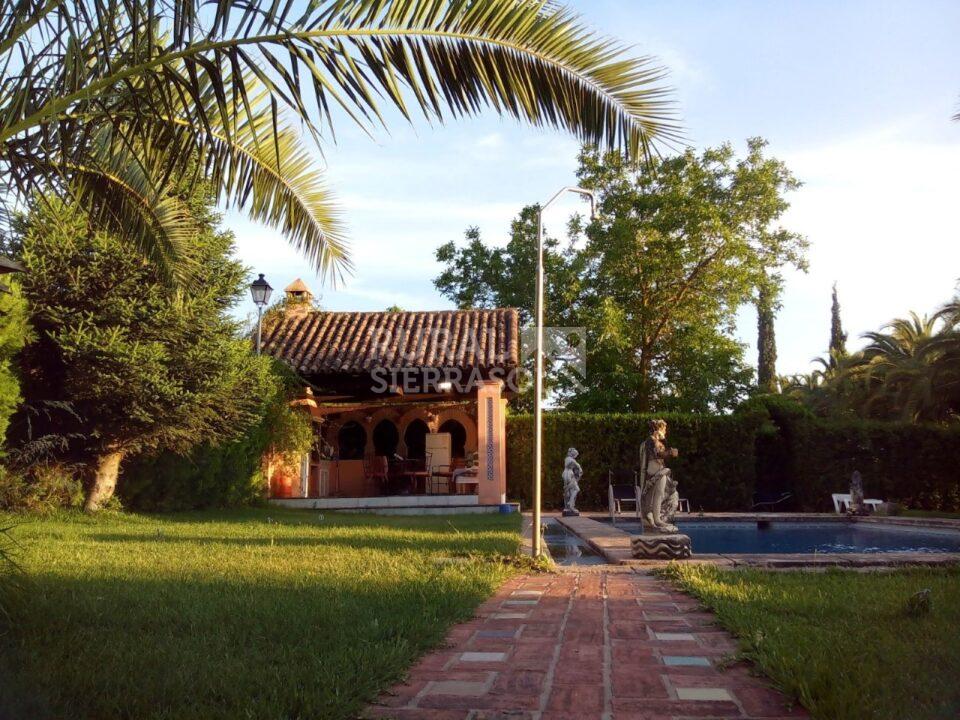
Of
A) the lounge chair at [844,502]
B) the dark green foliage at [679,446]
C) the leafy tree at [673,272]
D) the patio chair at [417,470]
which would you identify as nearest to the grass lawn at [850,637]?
the lounge chair at [844,502]

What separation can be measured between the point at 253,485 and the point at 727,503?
10.9 m

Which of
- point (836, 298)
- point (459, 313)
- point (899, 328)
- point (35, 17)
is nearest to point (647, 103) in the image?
point (35, 17)

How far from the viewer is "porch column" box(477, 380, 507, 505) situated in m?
16.8

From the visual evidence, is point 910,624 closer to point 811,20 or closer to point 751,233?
point 811,20

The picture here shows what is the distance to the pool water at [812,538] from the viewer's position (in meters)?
11.5

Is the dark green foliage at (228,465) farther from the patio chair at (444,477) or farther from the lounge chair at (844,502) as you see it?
the lounge chair at (844,502)

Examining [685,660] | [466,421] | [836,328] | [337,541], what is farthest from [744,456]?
[836,328]

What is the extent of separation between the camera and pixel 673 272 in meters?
24.2

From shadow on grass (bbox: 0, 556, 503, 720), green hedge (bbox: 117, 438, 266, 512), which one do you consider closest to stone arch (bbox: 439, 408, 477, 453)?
green hedge (bbox: 117, 438, 266, 512)

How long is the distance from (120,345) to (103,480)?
2.63 metres

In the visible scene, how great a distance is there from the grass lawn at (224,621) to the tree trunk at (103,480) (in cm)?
357

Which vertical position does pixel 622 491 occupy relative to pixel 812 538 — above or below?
above

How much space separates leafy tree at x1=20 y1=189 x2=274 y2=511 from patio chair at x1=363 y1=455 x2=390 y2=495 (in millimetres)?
6585

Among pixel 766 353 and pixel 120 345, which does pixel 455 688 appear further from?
pixel 766 353
